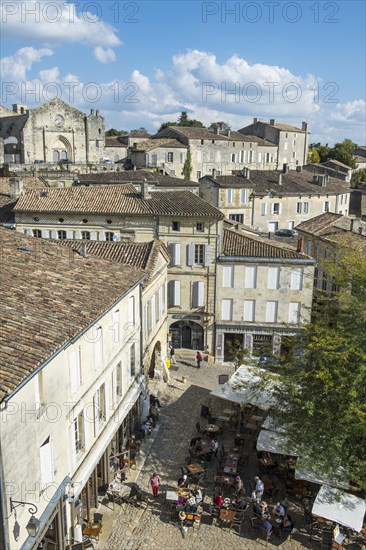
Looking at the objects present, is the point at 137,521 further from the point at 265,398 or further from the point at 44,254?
the point at 44,254

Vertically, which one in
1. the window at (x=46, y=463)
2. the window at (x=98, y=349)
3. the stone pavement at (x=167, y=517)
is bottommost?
the stone pavement at (x=167, y=517)

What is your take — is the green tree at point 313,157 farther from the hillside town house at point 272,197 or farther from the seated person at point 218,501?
the seated person at point 218,501

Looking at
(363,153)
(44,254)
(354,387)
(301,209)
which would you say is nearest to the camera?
(354,387)

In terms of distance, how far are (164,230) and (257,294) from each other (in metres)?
7.02

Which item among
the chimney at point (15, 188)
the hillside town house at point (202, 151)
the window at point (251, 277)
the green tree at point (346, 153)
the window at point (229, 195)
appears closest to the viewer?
the window at point (251, 277)

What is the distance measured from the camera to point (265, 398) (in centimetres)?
2186

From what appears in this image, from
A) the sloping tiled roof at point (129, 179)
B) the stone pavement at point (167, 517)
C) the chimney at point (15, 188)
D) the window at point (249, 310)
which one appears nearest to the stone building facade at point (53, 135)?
the sloping tiled roof at point (129, 179)

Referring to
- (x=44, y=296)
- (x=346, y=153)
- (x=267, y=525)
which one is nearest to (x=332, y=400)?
(x=267, y=525)

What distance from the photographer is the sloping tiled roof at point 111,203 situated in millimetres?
31672

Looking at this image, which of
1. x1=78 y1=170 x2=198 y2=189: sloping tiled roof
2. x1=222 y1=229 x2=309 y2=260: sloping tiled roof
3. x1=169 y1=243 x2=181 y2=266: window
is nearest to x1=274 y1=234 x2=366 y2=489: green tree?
x1=222 y1=229 x2=309 y2=260: sloping tiled roof

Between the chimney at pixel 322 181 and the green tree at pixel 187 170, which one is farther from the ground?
the green tree at pixel 187 170

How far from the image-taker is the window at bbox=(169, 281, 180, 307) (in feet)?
Answer: 107

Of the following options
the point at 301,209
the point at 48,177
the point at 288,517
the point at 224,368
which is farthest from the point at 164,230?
the point at 301,209

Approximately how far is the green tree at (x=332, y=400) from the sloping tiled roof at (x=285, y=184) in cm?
3474
